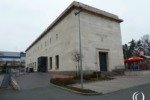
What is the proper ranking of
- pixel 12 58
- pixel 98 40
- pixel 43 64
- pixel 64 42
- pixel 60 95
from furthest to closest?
pixel 12 58 → pixel 43 64 → pixel 64 42 → pixel 98 40 → pixel 60 95

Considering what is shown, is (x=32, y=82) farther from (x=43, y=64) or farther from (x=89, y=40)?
(x=43, y=64)

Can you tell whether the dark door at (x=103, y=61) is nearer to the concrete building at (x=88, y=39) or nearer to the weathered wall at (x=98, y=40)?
the concrete building at (x=88, y=39)

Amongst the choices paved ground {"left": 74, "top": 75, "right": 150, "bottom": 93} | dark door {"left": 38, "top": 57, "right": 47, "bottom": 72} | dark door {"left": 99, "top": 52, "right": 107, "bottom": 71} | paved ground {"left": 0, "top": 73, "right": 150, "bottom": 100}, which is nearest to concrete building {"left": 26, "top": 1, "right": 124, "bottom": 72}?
dark door {"left": 99, "top": 52, "right": 107, "bottom": 71}

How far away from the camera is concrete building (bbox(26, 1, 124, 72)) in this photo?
29.4 m

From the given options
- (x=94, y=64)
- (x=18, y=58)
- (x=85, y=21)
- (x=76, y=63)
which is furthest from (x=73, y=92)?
(x=18, y=58)

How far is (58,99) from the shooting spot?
→ 13.6 m

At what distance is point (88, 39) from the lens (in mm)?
30047

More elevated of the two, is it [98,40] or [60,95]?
[98,40]

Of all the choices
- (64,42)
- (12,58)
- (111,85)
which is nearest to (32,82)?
(111,85)

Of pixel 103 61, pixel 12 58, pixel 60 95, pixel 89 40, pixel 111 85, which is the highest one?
pixel 12 58

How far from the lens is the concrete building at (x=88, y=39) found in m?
29.4

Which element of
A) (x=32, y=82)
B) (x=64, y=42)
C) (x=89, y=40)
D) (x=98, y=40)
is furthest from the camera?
(x=64, y=42)

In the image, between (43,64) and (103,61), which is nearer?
(103,61)

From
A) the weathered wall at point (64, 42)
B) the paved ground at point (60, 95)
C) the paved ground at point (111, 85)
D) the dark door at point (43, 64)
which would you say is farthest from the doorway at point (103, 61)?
the dark door at point (43, 64)
